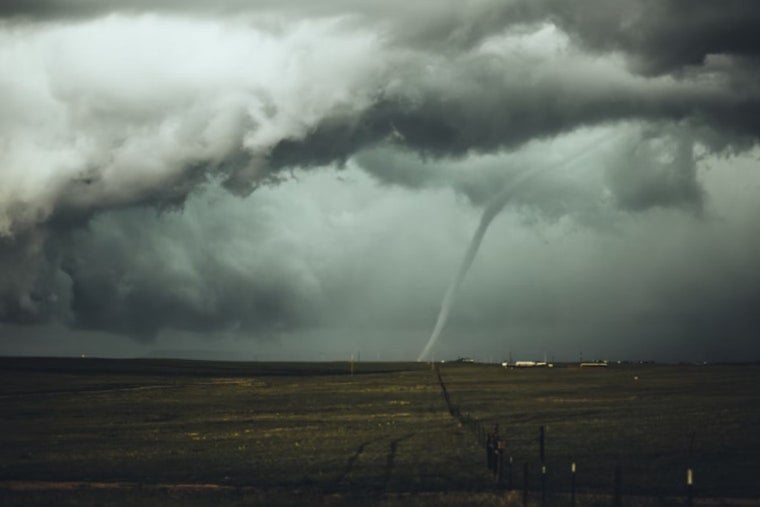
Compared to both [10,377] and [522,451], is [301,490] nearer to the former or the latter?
[522,451]

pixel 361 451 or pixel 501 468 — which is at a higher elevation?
pixel 501 468

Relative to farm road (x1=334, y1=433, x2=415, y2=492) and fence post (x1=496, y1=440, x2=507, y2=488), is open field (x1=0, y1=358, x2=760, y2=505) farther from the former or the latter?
fence post (x1=496, y1=440, x2=507, y2=488)

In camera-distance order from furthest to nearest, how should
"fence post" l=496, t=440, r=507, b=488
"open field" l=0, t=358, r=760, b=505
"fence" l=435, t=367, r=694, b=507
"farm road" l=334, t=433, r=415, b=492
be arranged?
"farm road" l=334, t=433, r=415, b=492
"fence post" l=496, t=440, r=507, b=488
"open field" l=0, t=358, r=760, b=505
"fence" l=435, t=367, r=694, b=507

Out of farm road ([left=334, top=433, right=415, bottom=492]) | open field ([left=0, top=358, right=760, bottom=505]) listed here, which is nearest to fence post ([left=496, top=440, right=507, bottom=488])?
open field ([left=0, top=358, right=760, bottom=505])

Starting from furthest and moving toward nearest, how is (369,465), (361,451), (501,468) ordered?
(361,451) < (369,465) < (501,468)

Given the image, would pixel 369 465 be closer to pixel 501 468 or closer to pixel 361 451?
pixel 361 451

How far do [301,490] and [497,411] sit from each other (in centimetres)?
4738

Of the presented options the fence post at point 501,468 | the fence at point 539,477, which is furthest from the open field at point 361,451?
the fence post at point 501,468

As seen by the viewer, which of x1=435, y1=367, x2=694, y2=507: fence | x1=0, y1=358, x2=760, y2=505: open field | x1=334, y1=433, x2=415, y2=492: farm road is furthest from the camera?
x1=334, y1=433, x2=415, y2=492: farm road

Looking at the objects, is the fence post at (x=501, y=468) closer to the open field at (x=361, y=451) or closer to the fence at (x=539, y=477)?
the fence at (x=539, y=477)

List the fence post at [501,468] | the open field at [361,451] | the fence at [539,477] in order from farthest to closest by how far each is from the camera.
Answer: the fence post at [501,468] < the open field at [361,451] < the fence at [539,477]

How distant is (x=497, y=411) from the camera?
81.2 m

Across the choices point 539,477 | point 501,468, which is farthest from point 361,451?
point 501,468

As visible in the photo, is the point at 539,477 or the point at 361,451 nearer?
the point at 539,477
